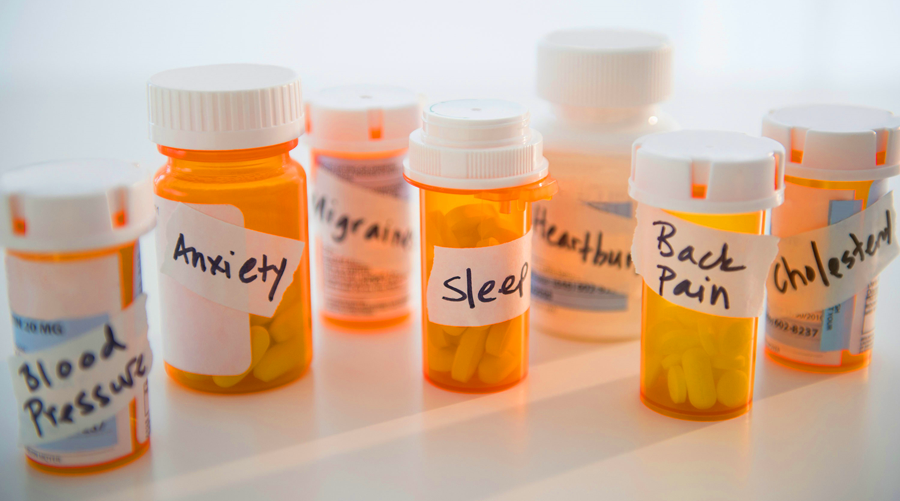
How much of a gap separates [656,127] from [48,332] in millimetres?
672

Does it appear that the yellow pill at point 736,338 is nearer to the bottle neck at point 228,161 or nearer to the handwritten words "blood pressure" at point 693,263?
the handwritten words "blood pressure" at point 693,263

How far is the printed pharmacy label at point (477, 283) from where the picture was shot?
853 millimetres

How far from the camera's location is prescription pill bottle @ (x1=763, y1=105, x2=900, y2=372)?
Answer: 86 cm

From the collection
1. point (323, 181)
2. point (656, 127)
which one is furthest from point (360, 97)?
point (656, 127)

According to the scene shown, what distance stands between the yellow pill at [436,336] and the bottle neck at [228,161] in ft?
0.73

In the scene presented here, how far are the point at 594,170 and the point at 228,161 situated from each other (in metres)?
0.40

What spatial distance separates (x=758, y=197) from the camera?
0.76 metres

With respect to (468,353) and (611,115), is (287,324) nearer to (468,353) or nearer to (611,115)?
(468,353)

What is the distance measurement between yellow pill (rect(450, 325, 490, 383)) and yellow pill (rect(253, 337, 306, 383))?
17 centimetres

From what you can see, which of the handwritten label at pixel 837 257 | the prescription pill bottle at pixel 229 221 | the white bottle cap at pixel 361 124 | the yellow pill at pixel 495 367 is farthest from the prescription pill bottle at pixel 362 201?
the handwritten label at pixel 837 257

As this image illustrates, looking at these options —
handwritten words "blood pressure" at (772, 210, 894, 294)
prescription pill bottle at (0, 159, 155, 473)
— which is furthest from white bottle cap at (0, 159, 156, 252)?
handwritten words "blood pressure" at (772, 210, 894, 294)

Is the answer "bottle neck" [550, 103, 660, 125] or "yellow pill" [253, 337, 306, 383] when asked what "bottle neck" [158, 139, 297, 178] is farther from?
"bottle neck" [550, 103, 660, 125]

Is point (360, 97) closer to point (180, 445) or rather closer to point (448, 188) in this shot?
point (448, 188)

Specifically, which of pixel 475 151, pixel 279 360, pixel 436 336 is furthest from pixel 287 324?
pixel 475 151
